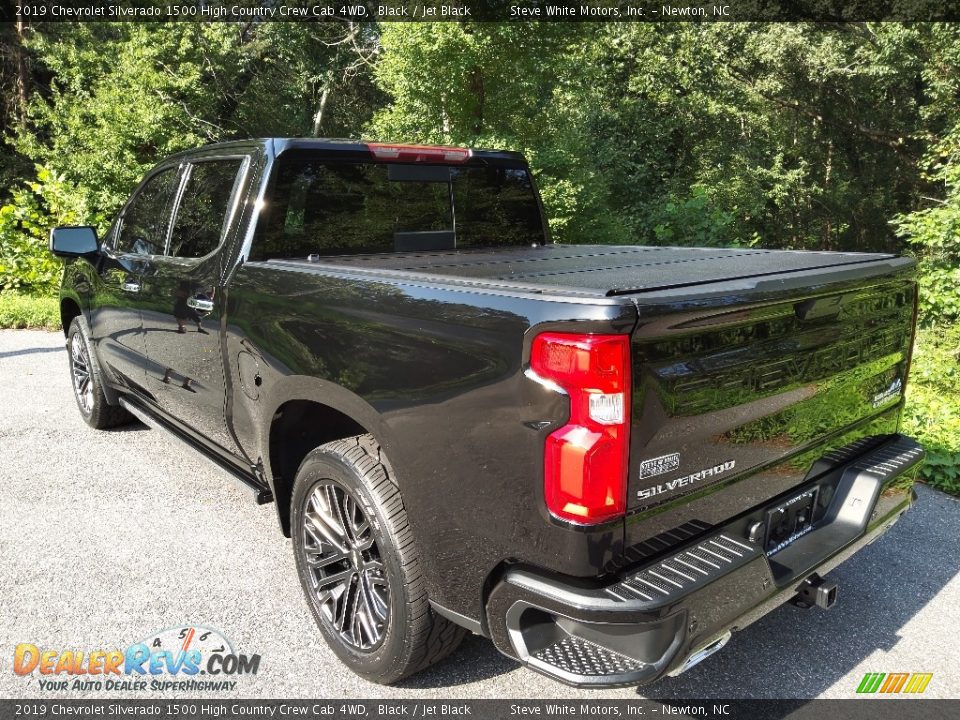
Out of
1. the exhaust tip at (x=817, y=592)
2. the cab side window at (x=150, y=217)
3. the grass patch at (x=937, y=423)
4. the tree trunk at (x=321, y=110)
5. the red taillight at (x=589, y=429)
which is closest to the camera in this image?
the red taillight at (x=589, y=429)

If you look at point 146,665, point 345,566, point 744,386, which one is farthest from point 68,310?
point 744,386

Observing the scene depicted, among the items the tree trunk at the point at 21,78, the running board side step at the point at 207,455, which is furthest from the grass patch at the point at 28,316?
the tree trunk at the point at 21,78

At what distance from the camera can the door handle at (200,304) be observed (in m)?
3.32

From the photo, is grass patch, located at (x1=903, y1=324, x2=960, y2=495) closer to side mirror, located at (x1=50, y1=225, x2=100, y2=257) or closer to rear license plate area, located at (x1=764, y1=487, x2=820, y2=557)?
rear license plate area, located at (x1=764, y1=487, x2=820, y2=557)

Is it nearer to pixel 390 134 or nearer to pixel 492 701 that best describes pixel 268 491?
pixel 492 701

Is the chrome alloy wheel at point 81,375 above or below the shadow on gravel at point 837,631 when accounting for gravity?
above

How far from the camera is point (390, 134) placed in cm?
1355

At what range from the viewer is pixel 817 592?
2375 millimetres

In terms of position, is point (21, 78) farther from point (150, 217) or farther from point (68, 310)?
point (150, 217)

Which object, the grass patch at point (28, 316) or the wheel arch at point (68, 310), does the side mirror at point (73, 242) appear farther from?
the grass patch at point (28, 316)

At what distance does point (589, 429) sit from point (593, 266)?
48.6 inches

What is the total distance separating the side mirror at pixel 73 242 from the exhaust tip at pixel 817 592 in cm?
441

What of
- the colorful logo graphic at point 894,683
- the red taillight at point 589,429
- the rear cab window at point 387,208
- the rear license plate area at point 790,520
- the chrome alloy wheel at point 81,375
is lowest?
the colorful logo graphic at point 894,683

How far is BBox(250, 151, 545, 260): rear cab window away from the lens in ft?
10.7
